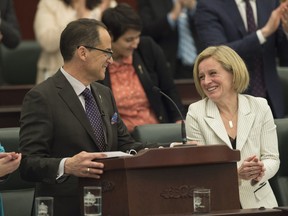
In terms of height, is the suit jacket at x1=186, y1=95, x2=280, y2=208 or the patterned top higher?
the patterned top

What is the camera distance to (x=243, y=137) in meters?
4.90

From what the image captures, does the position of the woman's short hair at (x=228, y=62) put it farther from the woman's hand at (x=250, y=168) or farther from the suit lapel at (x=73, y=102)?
the suit lapel at (x=73, y=102)

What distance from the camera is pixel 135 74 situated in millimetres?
6074

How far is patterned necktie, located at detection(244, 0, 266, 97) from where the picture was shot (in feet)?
20.0

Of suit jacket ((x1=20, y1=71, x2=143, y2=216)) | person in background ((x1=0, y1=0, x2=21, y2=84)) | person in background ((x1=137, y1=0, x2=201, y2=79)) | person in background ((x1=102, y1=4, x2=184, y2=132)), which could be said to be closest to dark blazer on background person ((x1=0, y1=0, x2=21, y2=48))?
person in background ((x1=0, y1=0, x2=21, y2=84))

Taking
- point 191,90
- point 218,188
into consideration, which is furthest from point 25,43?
point 218,188

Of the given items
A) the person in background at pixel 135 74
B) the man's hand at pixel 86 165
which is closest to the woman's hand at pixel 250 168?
the man's hand at pixel 86 165

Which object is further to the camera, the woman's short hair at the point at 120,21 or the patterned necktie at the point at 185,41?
the patterned necktie at the point at 185,41

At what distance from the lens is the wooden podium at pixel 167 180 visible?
406 centimetres

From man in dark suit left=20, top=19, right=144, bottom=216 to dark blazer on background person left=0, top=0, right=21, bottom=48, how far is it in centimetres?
205

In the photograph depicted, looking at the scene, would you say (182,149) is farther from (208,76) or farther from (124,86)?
(124,86)

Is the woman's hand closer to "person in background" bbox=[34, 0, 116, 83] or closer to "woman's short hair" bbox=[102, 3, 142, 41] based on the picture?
"woman's short hair" bbox=[102, 3, 142, 41]

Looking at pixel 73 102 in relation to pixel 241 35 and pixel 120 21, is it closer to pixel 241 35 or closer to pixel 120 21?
pixel 120 21

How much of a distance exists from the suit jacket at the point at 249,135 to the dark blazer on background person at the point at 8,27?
2.10 metres
